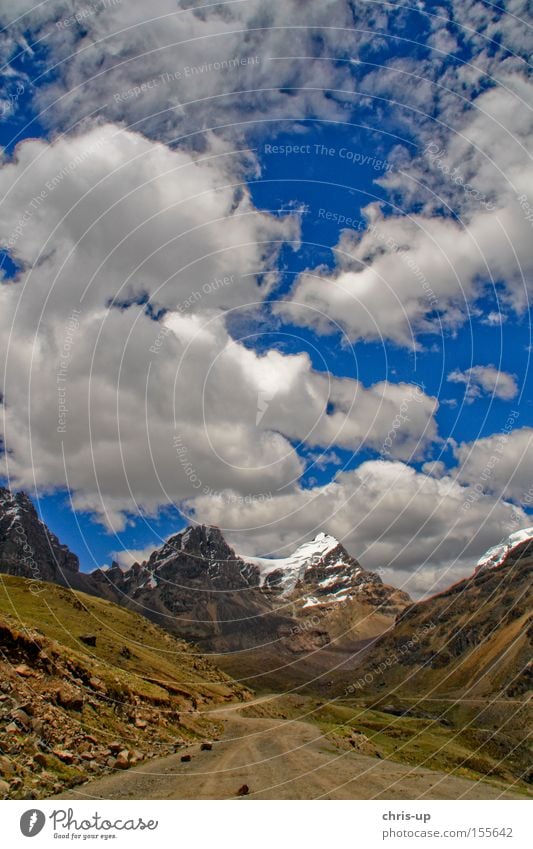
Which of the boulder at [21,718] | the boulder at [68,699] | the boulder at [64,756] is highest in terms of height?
the boulder at [68,699]

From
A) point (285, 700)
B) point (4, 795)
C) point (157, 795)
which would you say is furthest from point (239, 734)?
point (285, 700)

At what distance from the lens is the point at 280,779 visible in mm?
32250

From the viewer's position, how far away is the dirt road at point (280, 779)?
28.5 metres

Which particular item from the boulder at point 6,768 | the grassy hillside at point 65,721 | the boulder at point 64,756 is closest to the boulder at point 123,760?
the grassy hillside at point 65,721

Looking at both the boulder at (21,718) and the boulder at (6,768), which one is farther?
the boulder at (21,718)

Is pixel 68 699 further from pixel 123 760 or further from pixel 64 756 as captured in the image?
pixel 64 756

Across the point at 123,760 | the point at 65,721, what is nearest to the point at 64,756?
the point at 123,760

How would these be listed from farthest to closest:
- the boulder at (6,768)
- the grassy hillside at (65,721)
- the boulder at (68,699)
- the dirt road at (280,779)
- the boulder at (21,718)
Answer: the boulder at (68,699), the boulder at (21,718), the dirt road at (280,779), the grassy hillside at (65,721), the boulder at (6,768)

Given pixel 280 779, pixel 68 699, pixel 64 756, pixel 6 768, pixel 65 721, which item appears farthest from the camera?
pixel 68 699

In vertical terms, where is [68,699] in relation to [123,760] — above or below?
above

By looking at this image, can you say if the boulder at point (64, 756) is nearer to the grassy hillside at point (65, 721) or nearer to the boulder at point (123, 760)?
the grassy hillside at point (65, 721)

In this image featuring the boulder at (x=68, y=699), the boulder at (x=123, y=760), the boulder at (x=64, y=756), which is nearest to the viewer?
the boulder at (x=64, y=756)

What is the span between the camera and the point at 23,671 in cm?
3972
